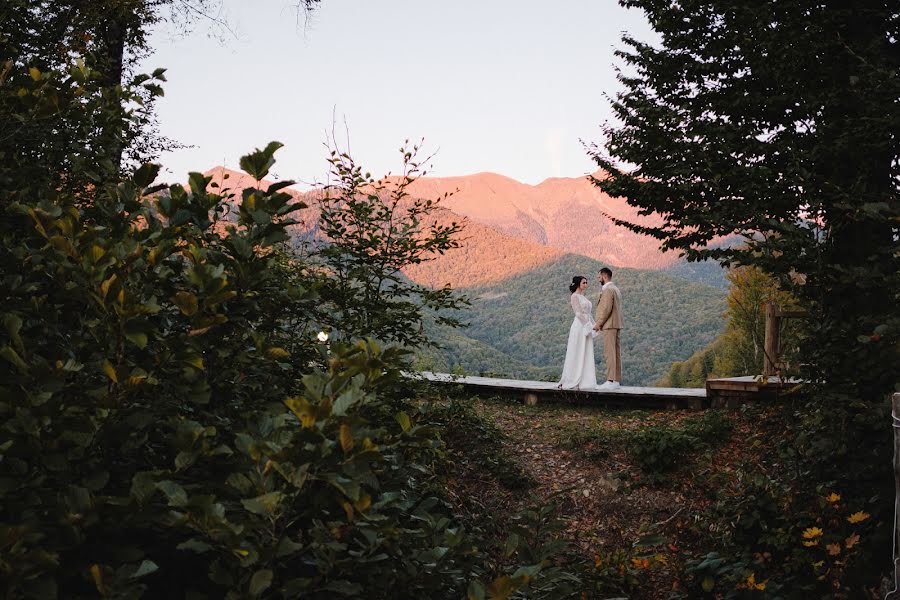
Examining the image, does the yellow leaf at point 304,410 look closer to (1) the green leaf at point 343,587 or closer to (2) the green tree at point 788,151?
(1) the green leaf at point 343,587

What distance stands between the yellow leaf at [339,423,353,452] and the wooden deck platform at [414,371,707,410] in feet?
26.0

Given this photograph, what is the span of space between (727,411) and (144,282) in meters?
8.86

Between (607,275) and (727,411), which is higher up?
(607,275)

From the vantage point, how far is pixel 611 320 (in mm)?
10984

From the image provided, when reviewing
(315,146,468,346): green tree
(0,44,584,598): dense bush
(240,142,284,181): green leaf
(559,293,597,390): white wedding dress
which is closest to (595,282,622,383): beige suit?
(559,293,597,390): white wedding dress

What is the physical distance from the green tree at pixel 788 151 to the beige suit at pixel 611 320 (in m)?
1.56

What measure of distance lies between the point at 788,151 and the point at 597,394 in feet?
17.4

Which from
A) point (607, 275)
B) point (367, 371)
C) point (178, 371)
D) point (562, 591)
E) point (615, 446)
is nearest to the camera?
point (367, 371)

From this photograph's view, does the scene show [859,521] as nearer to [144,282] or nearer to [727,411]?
[144,282]

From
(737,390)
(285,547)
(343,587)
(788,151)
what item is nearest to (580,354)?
(737,390)

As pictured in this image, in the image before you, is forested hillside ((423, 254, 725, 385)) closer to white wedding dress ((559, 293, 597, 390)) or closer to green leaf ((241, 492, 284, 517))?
white wedding dress ((559, 293, 597, 390))

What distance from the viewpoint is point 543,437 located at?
29.1ft

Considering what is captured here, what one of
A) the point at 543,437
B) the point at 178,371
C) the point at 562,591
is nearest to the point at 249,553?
the point at 178,371

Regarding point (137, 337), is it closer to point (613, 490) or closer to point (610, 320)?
point (613, 490)
